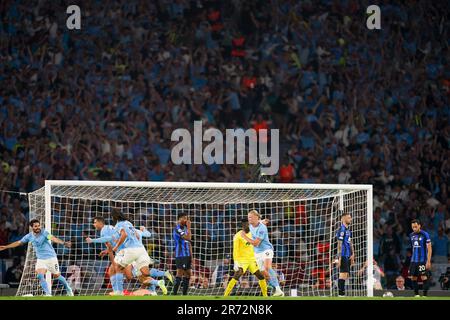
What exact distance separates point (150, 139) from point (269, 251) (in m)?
7.88

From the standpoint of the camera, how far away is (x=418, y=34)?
96.0ft

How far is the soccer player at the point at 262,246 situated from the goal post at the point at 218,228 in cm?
141

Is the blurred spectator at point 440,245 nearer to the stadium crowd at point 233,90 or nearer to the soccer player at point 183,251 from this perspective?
the stadium crowd at point 233,90

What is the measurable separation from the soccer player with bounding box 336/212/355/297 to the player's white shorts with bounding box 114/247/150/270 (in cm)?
358

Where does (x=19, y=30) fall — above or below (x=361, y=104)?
above

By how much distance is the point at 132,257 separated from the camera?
1955 centimetres

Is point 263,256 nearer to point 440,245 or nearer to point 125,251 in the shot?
point 125,251

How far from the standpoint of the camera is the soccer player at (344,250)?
68.1ft

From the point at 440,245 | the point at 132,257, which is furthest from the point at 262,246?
the point at 440,245

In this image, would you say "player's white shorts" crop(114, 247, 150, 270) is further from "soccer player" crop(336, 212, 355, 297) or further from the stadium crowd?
the stadium crowd

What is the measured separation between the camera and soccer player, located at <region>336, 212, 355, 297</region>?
68.1ft
